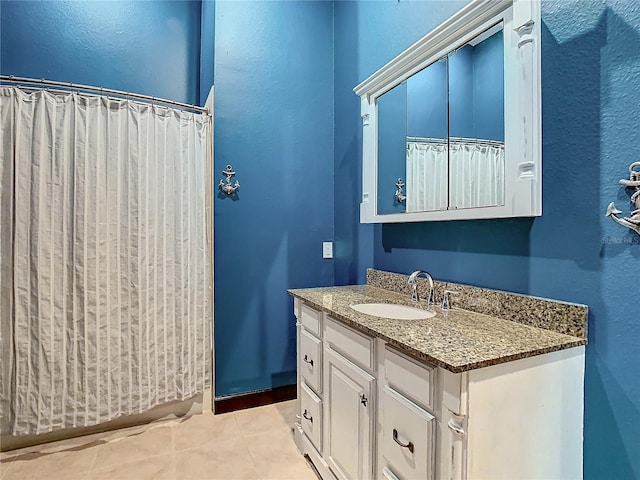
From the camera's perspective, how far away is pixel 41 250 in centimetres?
183

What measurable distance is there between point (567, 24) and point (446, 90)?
0.50 m

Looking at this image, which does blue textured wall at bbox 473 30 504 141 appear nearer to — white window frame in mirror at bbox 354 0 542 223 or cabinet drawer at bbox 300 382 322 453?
white window frame in mirror at bbox 354 0 542 223

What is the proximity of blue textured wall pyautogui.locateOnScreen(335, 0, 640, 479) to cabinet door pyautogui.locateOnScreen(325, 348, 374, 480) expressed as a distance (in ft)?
2.21

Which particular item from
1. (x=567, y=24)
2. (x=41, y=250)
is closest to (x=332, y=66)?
(x=567, y=24)

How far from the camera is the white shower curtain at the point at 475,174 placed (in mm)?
1363

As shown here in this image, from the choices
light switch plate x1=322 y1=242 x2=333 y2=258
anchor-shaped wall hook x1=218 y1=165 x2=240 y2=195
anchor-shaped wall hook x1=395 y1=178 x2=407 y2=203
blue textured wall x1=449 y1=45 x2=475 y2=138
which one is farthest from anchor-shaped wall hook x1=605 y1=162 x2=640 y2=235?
anchor-shaped wall hook x1=218 y1=165 x2=240 y2=195

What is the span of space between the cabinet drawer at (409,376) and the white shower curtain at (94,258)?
143cm

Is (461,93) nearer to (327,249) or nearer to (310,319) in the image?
(310,319)

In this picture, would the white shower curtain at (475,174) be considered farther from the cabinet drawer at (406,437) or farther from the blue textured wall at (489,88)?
the cabinet drawer at (406,437)

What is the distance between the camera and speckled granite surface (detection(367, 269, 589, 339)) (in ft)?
3.75

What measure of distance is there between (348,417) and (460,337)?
0.59m

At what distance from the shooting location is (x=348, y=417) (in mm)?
1423

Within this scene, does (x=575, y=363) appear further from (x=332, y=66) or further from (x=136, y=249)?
(x=332, y=66)

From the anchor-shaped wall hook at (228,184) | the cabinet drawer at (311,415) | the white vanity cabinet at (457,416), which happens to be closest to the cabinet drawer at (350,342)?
the white vanity cabinet at (457,416)
